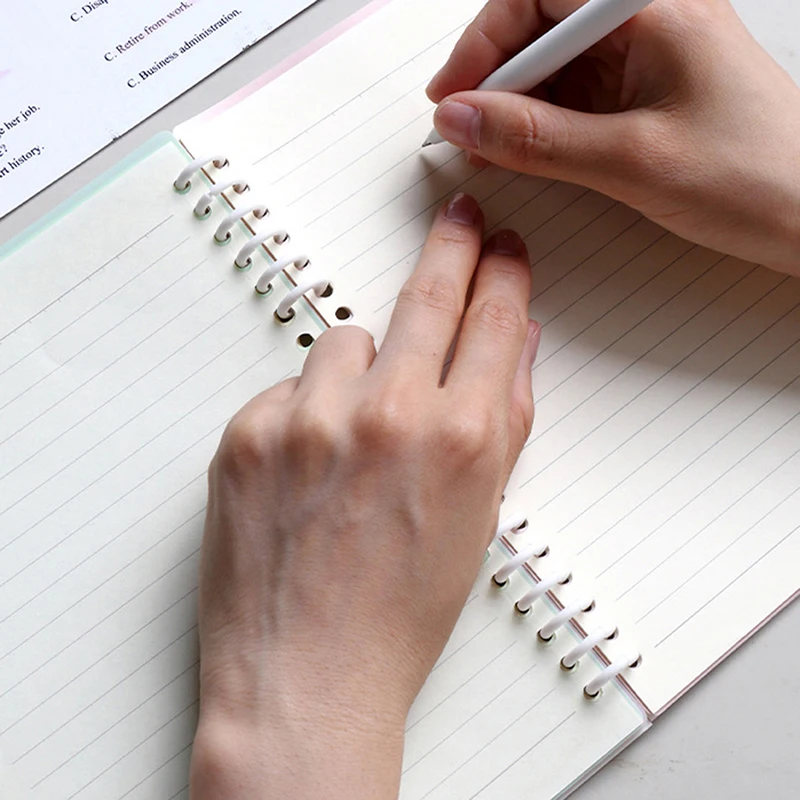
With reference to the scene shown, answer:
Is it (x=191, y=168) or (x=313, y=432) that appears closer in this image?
(x=313, y=432)

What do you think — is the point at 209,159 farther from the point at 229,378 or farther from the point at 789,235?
the point at 789,235

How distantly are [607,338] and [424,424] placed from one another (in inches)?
7.1

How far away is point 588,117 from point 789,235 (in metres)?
0.16

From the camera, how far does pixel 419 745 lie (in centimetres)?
64

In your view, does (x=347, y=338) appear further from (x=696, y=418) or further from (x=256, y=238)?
(x=696, y=418)

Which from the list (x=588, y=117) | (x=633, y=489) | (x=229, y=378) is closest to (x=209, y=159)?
(x=229, y=378)

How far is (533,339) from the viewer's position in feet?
2.25

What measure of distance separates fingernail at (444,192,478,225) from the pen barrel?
0.25 ft

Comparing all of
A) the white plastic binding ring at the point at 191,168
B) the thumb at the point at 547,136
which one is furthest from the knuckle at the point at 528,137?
the white plastic binding ring at the point at 191,168

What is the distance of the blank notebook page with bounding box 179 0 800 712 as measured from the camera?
0.67 meters

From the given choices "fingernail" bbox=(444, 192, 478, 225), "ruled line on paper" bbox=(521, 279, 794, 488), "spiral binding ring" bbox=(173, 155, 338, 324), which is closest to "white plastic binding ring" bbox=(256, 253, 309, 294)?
"spiral binding ring" bbox=(173, 155, 338, 324)

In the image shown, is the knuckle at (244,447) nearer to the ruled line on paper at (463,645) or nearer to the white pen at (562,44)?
the ruled line on paper at (463,645)

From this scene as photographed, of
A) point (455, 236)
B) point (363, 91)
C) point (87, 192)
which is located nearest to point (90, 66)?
point (87, 192)

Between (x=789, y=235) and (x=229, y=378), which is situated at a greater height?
(x=229, y=378)
